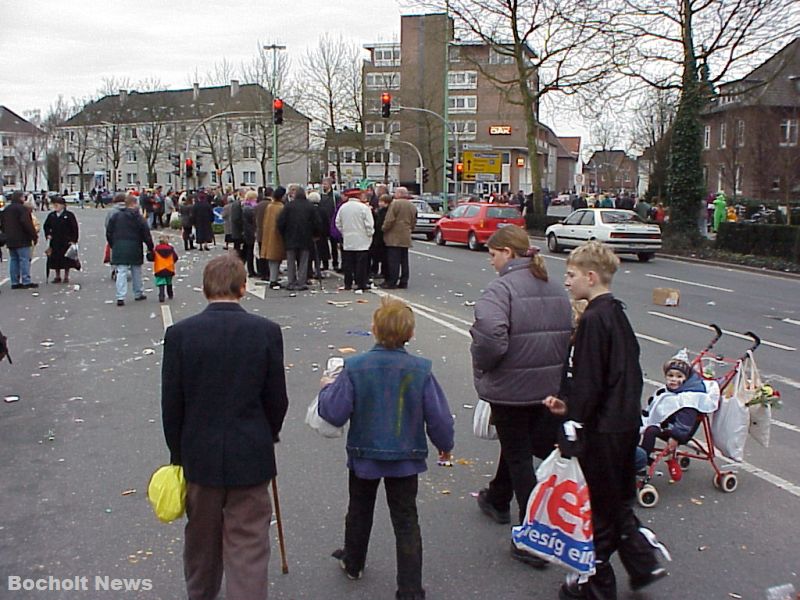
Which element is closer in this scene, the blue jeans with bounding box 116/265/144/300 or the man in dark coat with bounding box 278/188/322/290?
the blue jeans with bounding box 116/265/144/300

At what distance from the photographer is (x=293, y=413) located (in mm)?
7133

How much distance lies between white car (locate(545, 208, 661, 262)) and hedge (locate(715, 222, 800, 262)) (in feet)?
8.02

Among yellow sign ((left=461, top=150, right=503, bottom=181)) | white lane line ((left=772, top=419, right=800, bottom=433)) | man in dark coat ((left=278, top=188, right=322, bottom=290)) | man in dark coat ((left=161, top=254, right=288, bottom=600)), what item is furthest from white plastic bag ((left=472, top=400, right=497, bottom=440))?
yellow sign ((left=461, top=150, right=503, bottom=181))

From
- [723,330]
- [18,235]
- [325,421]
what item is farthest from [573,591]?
[18,235]

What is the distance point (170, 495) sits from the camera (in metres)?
3.52

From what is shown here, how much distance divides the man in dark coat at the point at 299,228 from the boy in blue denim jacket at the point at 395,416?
1084 cm

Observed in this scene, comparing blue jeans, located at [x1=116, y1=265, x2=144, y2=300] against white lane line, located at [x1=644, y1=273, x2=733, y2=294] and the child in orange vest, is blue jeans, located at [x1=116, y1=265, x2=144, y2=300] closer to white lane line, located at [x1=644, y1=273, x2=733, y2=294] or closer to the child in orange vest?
the child in orange vest

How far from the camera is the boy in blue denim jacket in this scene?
12.3ft

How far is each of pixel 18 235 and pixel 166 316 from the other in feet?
16.3

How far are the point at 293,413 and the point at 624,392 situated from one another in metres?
3.98

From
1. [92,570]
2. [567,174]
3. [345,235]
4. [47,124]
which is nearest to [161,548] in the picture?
[92,570]

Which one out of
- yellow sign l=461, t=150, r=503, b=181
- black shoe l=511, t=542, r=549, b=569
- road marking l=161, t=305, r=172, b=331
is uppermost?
yellow sign l=461, t=150, r=503, b=181

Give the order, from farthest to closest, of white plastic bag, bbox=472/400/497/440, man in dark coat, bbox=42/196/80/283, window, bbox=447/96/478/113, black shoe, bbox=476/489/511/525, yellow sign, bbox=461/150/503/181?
window, bbox=447/96/478/113 → yellow sign, bbox=461/150/503/181 → man in dark coat, bbox=42/196/80/283 → black shoe, bbox=476/489/511/525 → white plastic bag, bbox=472/400/497/440

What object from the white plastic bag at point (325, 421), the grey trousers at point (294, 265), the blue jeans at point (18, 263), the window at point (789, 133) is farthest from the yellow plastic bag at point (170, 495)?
the window at point (789, 133)
